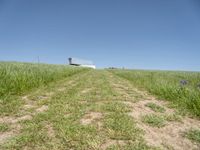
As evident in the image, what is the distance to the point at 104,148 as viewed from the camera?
2.88 metres

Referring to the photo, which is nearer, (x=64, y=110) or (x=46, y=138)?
(x=46, y=138)

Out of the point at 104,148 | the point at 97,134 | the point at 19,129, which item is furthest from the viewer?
the point at 19,129

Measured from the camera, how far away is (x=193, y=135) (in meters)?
3.49

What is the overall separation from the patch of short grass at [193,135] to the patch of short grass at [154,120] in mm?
547

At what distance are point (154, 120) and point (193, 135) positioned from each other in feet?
3.00

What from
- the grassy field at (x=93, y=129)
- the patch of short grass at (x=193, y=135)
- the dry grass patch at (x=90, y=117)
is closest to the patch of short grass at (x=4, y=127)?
the grassy field at (x=93, y=129)

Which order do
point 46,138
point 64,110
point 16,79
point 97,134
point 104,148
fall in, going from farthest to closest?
point 16,79 < point 64,110 < point 97,134 < point 46,138 < point 104,148

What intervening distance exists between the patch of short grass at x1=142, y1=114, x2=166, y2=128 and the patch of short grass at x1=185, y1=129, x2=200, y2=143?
0.55 m

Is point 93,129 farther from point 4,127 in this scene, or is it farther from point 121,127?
point 4,127

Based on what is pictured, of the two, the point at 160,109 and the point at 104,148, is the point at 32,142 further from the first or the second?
the point at 160,109

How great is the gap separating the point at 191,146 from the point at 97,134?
1.53 m

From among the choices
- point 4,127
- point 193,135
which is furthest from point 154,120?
point 4,127

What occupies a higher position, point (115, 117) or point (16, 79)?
point (16, 79)

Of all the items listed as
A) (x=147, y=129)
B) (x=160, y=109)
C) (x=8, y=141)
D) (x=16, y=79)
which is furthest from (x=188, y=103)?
(x=16, y=79)
